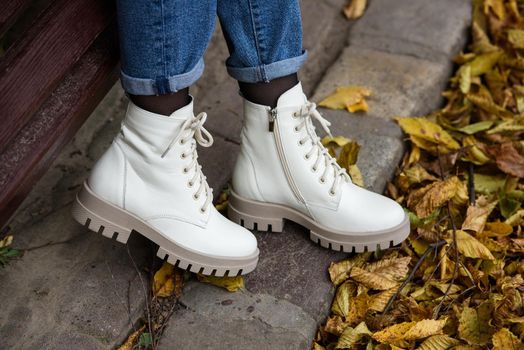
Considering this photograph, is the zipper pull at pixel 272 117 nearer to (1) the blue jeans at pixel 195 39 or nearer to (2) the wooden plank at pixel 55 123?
(1) the blue jeans at pixel 195 39

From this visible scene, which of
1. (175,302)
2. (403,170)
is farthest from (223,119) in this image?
(175,302)

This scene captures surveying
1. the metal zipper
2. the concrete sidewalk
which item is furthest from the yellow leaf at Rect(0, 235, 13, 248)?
the metal zipper

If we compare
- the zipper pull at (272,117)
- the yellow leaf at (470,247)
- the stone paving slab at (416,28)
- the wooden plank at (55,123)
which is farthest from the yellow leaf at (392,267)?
the stone paving slab at (416,28)

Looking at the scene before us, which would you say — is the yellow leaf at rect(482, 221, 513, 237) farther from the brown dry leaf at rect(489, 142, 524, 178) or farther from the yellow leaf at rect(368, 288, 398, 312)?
the yellow leaf at rect(368, 288, 398, 312)

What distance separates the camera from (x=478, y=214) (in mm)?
1546

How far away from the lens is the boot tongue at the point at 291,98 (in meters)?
1.31

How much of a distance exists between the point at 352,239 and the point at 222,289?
0.29 meters

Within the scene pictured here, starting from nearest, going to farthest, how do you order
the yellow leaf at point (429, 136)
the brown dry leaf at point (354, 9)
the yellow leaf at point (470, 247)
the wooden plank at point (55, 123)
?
1. the wooden plank at point (55, 123)
2. the yellow leaf at point (470, 247)
3. the yellow leaf at point (429, 136)
4. the brown dry leaf at point (354, 9)

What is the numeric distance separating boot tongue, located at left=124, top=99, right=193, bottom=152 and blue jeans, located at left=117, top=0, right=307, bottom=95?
0.05 meters

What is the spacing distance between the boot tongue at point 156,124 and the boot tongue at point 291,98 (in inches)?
7.5

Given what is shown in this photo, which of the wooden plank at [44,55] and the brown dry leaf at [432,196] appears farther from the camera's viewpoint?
the brown dry leaf at [432,196]

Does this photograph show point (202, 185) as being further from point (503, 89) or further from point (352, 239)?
point (503, 89)

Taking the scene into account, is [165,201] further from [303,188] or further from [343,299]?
[343,299]

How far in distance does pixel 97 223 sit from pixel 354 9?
1.31m
